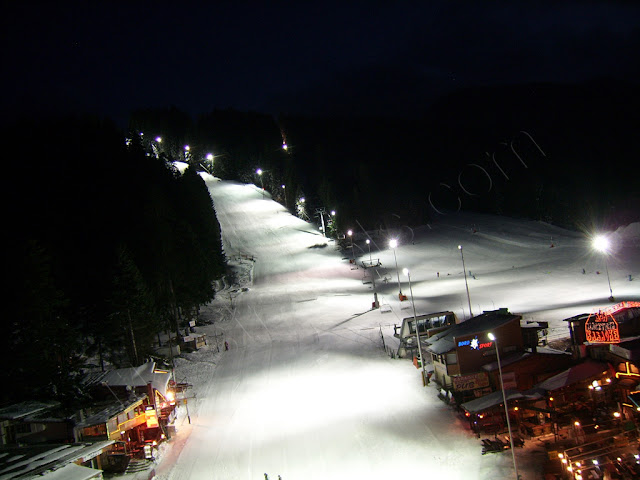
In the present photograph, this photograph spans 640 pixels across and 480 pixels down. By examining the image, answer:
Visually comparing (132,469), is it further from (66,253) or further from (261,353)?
(66,253)

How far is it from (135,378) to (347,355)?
1167cm

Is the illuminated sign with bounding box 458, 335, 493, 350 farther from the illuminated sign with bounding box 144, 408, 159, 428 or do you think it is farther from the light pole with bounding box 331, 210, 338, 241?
the light pole with bounding box 331, 210, 338, 241

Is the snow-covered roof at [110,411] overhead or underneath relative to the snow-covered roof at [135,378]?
underneath

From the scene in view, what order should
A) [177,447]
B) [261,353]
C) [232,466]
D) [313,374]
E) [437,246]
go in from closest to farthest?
[232,466]
[177,447]
[313,374]
[261,353]
[437,246]

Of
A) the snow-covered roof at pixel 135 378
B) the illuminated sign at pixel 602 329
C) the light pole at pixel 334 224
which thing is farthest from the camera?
the light pole at pixel 334 224

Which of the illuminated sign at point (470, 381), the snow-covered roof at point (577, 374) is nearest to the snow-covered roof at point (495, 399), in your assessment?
the snow-covered roof at point (577, 374)

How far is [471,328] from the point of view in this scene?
20.2 meters

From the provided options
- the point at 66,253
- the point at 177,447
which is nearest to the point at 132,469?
the point at 177,447

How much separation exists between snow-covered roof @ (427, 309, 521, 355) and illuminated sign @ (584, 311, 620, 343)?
2772 millimetres

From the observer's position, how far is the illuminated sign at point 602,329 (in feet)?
54.4

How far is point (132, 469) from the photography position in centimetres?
1546

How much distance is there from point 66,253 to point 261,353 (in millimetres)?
19108

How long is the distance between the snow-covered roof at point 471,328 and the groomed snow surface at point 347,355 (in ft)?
6.72

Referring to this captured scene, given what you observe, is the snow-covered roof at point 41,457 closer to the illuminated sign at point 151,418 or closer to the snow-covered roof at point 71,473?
the snow-covered roof at point 71,473
